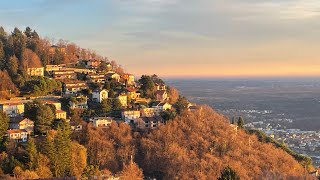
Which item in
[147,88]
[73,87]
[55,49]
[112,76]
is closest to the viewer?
[73,87]

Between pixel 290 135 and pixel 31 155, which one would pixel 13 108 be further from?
pixel 290 135

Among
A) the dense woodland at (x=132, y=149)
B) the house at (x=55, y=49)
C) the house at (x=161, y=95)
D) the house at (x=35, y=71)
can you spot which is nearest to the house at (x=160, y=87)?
the house at (x=161, y=95)

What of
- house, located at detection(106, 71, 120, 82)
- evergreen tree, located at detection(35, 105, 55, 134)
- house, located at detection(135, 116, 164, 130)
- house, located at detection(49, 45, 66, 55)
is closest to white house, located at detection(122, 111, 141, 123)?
house, located at detection(135, 116, 164, 130)

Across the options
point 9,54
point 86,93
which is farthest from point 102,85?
point 9,54

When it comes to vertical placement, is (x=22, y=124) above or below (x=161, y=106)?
below

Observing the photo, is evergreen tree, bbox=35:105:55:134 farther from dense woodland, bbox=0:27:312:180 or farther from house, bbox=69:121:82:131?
house, bbox=69:121:82:131

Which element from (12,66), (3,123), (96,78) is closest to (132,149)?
(3,123)
